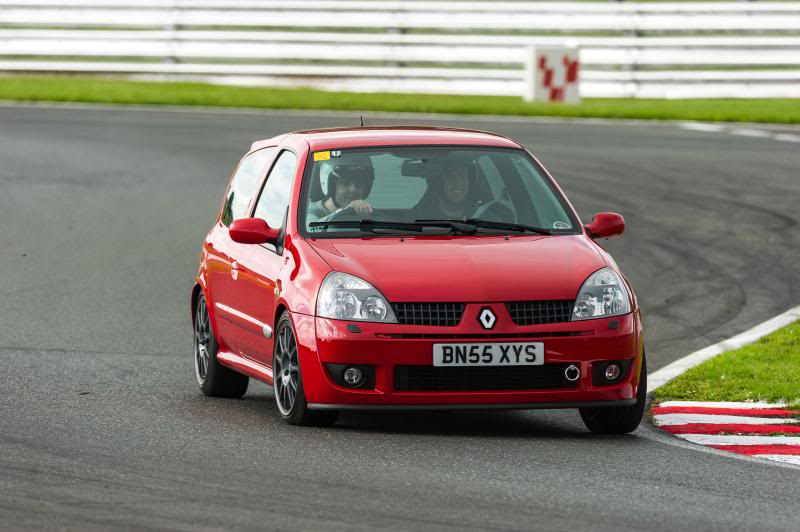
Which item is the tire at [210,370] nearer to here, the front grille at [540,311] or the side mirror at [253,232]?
the side mirror at [253,232]

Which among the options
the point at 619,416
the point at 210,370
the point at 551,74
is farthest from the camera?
the point at 551,74

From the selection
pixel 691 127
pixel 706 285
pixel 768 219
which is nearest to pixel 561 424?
pixel 706 285

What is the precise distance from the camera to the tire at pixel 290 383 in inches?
351

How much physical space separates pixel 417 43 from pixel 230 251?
24601mm

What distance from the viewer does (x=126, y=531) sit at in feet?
21.0

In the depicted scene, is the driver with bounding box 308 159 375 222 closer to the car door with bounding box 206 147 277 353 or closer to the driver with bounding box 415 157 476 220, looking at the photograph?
the driver with bounding box 415 157 476 220

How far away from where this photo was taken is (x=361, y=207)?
31.4ft

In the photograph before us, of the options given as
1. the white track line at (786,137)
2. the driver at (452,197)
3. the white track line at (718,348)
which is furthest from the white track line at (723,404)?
the white track line at (786,137)

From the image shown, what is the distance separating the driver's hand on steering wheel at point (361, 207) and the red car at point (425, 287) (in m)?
0.01

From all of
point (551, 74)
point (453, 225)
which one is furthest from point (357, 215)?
point (551, 74)

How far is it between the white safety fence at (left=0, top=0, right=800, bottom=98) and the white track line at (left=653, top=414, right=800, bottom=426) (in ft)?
73.7

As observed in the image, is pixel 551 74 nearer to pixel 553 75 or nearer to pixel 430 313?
pixel 553 75

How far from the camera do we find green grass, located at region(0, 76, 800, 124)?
29000 millimetres

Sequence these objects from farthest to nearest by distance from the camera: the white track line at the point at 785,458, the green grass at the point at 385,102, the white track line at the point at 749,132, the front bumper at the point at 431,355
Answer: the green grass at the point at 385,102
the white track line at the point at 749,132
the front bumper at the point at 431,355
the white track line at the point at 785,458
